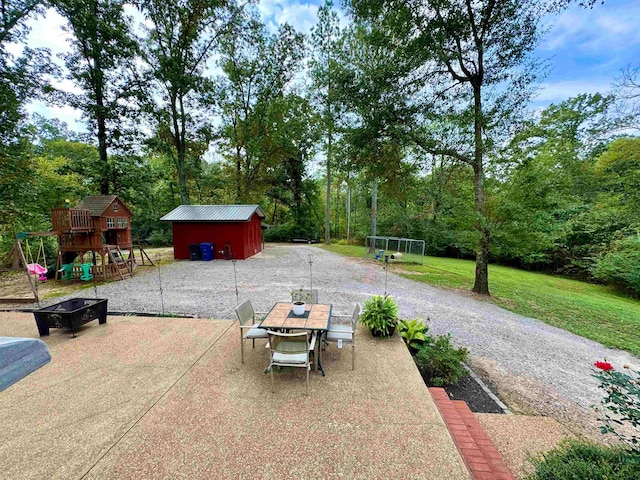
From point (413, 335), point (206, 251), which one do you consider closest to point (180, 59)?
point (206, 251)

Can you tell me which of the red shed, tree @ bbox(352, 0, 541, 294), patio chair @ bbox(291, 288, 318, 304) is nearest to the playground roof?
the red shed

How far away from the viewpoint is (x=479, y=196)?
8766 millimetres

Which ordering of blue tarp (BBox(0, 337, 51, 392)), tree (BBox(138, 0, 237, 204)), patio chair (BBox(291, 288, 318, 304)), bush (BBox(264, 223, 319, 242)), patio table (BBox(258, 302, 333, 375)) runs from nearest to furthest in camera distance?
blue tarp (BBox(0, 337, 51, 392)), patio table (BBox(258, 302, 333, 375)), patio chair (BBox(291, 288, 318, 304)), tree (BBox(138, 0, 237, 204)), bush (BBox(264, 223, 319, 242))

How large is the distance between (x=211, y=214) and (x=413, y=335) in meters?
13.7

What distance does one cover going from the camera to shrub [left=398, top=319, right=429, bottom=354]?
4512 millimetres

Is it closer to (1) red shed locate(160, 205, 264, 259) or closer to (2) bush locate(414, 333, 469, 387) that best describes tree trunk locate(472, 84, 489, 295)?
(2) bush locate(414, 333, 469, 387)

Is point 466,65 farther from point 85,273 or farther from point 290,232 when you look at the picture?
point 290,232

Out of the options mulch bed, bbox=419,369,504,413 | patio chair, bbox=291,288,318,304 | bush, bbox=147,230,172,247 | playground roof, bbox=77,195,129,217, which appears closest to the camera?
mulch bed, bbox=419,369,504,413

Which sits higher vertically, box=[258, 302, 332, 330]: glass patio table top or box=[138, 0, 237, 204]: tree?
box=[138, 0, 237, 204]: tree

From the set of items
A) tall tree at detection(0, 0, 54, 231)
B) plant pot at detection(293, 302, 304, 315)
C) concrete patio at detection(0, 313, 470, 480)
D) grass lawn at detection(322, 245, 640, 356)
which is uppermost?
tall tree at detection(0, 0, 54, 231)

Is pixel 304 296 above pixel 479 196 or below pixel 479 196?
below

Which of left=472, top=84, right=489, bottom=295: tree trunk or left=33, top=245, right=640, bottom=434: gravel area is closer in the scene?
left=33, top=245, right=640, bottom=434: gravel area

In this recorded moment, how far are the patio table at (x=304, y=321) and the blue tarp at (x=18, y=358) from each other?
303 cm

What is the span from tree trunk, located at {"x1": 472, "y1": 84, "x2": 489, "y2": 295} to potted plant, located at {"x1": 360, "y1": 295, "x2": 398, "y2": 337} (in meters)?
5.60
